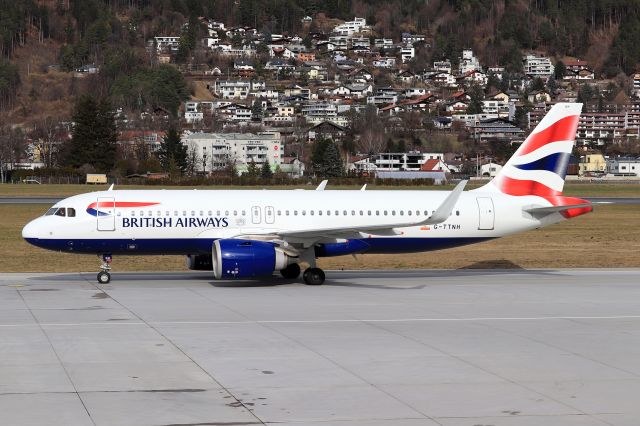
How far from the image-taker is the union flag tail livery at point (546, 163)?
4150 cm

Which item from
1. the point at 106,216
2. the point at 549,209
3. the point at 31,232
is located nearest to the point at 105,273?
the point at 106,216

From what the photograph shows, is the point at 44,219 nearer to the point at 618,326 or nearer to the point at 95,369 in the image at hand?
the point at 95,369

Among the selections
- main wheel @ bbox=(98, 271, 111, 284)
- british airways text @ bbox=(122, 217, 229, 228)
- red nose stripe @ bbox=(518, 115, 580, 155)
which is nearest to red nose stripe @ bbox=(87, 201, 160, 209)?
british airways text @ bbox=(122, 217, 229, 228)

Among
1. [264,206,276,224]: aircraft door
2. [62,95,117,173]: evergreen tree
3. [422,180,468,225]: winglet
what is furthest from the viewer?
[62,95,117,173]: evergreen tree

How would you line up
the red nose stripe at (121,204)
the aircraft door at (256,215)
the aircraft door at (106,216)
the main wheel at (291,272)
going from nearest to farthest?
the aircraft door at (106,216), the red nose stripe at (121,204), the aircraft door at (256,215), the main wheel at (291,272)

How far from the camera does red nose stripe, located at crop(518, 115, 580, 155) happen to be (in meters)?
41.9

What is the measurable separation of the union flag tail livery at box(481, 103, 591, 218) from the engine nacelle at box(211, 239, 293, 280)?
10.6 m

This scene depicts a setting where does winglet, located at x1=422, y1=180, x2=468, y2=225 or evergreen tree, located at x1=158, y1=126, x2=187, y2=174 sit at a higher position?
evergreen tree, located at x1=158, y1=126, x2=187, y2=174

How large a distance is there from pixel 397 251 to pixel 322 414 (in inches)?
892

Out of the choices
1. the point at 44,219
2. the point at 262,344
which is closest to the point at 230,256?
the point at 44,219

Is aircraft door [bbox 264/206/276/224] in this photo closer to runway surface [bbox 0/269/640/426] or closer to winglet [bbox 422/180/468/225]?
runway surface [bbox 0/269/640/426]

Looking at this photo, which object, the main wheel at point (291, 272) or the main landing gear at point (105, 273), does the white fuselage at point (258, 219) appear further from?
the main wheel at point (291, 272)

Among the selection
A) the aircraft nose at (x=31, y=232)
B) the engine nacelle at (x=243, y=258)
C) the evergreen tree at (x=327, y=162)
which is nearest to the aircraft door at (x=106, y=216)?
the aircraft nose at (x=31, y=232)

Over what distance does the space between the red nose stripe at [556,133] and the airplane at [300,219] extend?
0.04 m
